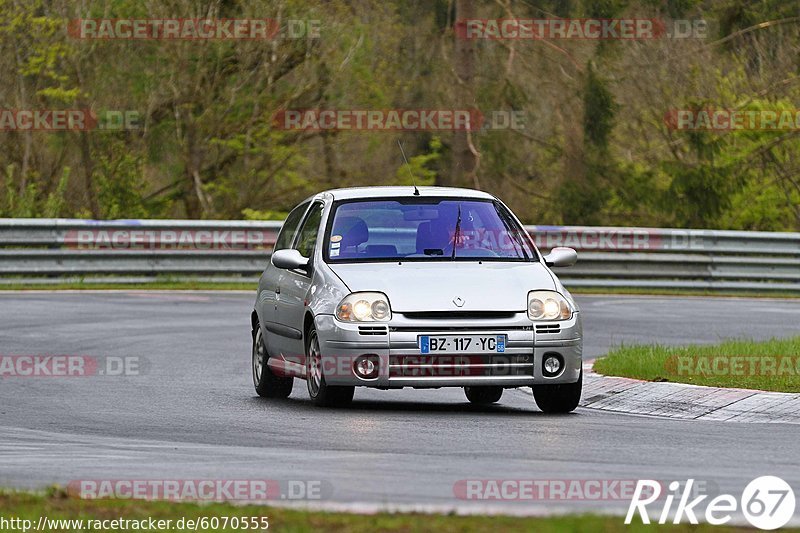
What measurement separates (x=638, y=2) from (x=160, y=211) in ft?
46.5

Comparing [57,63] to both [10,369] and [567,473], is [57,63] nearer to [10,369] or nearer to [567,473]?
[10,369]

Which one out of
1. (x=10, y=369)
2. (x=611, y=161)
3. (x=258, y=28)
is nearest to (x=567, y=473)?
(x=10, y=369)

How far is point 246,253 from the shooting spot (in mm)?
27531

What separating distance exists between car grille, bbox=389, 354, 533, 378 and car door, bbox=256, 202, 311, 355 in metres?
1.89

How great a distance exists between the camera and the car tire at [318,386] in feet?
41.0

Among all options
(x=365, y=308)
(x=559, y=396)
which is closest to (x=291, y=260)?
(x=365, y=308)

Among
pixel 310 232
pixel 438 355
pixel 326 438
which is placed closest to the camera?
pixel 326 438

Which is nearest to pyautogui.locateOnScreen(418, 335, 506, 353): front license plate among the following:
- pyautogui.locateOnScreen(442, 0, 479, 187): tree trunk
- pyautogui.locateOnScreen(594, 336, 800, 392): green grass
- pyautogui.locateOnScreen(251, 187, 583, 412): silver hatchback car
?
pyautogui.locateOnScreen(251, 187, 583, 412): silver hatchback car

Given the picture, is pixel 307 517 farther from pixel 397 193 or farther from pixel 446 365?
pixel 397 193

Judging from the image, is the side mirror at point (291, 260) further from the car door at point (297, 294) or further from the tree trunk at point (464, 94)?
the tree trunk at point (464, 94)

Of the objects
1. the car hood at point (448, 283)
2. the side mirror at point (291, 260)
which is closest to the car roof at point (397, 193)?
the side mirror at point (291, 260)

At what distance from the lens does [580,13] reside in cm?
4222

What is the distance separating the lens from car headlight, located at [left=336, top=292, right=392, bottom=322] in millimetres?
12109

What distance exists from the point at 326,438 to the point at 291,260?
272cm
